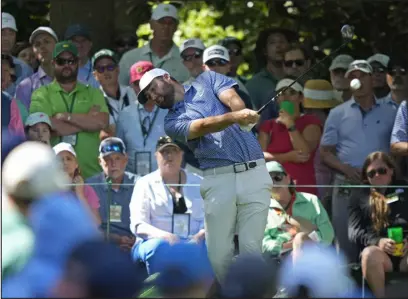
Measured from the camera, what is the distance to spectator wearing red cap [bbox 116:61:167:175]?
10023 millimetres

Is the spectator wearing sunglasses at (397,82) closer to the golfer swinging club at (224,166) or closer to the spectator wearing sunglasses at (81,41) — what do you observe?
the spectator wearing sunglasses at (81,41)

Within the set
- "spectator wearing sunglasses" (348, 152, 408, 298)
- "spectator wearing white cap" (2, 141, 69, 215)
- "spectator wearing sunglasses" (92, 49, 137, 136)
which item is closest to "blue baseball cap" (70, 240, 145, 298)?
"spectator wearing white cap" (2, 141, 69, 215)

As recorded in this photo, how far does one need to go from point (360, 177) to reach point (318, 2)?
131 inches

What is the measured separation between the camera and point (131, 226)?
919 cm

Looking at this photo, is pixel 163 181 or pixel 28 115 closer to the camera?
pixel 163 181

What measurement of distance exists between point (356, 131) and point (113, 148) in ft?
6.85

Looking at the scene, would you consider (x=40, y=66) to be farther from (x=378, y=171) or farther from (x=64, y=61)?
(x=378, y=171)

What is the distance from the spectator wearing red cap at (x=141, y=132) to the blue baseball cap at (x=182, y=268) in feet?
20.8

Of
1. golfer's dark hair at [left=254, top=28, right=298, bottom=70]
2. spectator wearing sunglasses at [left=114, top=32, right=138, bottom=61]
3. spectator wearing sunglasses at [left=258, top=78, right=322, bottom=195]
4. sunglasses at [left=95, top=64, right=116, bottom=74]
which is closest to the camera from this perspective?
spectator wearing sunglasses at [left=258, top=78, right=322, bottom=195]

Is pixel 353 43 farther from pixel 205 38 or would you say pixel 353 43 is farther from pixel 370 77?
pixel 205 38

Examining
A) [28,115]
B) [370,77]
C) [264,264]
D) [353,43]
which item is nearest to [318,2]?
[353,43]

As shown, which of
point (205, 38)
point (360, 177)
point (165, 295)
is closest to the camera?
point (165, 295)

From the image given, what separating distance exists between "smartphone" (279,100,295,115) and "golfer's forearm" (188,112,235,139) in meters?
2.38

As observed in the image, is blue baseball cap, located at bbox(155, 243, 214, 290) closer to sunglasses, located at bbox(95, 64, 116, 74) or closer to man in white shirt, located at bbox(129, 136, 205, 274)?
man in white shirt, located at bbox(129, 136, 205, 274)
